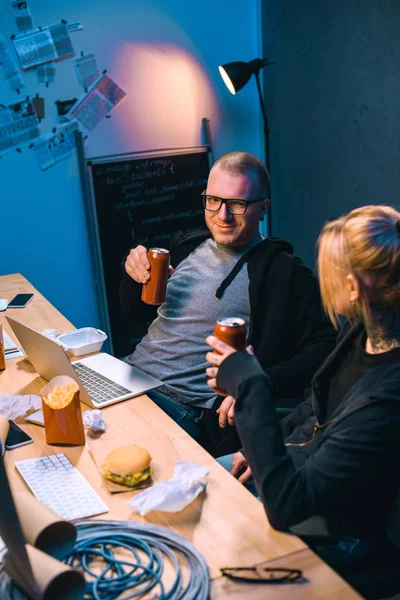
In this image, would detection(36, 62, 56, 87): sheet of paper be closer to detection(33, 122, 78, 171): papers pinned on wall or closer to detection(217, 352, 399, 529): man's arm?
detection(33, 122, 78, 171): papers pinned on wall

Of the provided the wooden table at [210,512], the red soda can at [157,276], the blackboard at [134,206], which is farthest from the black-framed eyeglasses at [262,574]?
the blackboard at [134,206]

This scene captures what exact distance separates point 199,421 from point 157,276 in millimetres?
494

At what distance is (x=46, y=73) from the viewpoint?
3.57 metres

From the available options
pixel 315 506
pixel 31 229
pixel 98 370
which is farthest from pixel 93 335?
pixel 31 229

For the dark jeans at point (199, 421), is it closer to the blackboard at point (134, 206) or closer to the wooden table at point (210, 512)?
the wooden table at point (210, 512)

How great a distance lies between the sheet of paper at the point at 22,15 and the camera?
3422 millimetres

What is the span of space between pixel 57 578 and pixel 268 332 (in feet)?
4.11

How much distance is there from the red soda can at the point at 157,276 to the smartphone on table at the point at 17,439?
2.03ft

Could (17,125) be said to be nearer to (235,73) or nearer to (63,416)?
(235,73)

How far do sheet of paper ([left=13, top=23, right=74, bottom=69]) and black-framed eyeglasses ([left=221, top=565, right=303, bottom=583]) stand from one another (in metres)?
3.19

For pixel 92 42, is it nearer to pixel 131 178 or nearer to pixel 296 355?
pixel 131 178

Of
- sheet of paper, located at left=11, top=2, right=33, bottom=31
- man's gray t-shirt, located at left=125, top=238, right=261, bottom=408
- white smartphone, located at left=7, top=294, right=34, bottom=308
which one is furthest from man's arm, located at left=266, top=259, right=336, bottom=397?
sheet of paper, located at left=11, top=2, right=33, bottom=31

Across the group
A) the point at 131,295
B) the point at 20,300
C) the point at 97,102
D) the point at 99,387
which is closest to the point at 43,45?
the point at 97,102

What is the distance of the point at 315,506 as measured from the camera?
3.74 feet
